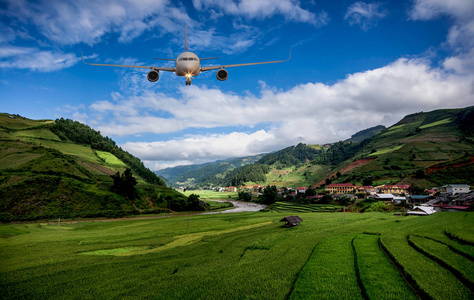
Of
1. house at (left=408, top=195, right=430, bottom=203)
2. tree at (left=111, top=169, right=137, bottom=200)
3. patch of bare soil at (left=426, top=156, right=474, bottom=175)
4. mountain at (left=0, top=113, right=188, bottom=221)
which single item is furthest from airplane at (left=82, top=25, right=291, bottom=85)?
patch of bare soil at (left=426, top=156, right=474, bottom=175)

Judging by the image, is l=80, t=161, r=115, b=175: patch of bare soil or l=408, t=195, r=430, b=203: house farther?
l=80, t=161, r=115, b=175: patch of bare soil

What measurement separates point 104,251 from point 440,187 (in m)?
118

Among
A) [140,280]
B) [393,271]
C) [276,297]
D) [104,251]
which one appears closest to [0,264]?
[104,251]

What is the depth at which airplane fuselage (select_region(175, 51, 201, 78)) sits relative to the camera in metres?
11.4

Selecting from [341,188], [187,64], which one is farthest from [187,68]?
[341,188]

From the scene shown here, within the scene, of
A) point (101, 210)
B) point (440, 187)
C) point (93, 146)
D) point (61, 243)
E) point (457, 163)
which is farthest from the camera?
point (93, 146)

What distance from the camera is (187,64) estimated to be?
37.3 ft

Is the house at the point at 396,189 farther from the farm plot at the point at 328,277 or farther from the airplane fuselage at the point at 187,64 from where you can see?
the airplane fuselage at the point at 187,64

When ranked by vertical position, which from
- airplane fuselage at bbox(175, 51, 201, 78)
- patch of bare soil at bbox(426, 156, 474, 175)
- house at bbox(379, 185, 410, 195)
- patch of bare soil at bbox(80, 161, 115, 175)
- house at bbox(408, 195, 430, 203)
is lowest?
house at bbox(408, 195, 430, 203)

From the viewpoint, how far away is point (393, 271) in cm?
1497

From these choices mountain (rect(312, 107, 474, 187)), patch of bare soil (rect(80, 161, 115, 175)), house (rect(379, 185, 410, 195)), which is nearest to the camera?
patch of bare soil (rect(80, 161, 115, 175))

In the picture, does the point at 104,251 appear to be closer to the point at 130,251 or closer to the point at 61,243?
the point at 130,251

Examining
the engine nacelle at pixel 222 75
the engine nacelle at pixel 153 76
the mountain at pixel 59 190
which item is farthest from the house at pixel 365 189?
the engine nacelle at pixel 153 76

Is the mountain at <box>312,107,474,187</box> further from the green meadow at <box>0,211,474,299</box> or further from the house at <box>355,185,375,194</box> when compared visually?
the green meadow at <box>0,211,474,299</box>
